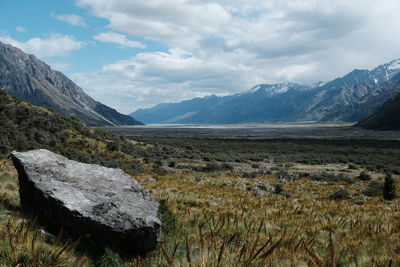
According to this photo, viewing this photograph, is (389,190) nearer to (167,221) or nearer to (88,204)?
(167,221)

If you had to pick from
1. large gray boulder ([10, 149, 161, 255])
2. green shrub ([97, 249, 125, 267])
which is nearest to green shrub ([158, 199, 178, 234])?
large gray boulder ([10, 149, 161, 255])

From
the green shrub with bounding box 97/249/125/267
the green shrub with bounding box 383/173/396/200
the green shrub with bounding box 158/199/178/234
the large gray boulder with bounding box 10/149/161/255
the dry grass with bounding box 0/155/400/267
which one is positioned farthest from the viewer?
the green shrub with bounding box 383/173/396/200

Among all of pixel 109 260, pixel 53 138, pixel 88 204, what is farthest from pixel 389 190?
pixel 53 138

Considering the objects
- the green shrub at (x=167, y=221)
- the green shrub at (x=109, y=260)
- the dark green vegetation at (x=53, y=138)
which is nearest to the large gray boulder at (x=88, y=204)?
the green shrub at (x=109, y=260)

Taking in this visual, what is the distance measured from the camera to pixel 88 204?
567cm

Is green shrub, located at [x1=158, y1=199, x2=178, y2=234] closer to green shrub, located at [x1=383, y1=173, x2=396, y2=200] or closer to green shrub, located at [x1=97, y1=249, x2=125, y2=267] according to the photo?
green shrub, located at [x1=97, y1=249, x2=125, y2=267]

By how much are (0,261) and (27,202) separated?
2616 millimetres

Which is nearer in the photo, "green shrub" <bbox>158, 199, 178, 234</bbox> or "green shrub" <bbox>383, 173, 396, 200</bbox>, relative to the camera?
"green shrub" <bbox>158, 199, 178, 234</bbox>

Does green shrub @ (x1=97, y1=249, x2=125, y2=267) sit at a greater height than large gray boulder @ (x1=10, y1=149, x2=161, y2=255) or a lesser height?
lesser

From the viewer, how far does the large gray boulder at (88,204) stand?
5.29 meters

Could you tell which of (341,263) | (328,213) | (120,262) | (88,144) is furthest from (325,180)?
(120,262)

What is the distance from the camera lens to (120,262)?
16.4ft

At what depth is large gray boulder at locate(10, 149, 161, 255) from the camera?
5289 millimetres

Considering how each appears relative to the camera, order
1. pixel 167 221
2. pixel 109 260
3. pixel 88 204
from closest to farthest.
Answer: pixel 109 260
pixel 88 204
pixel 167 221
